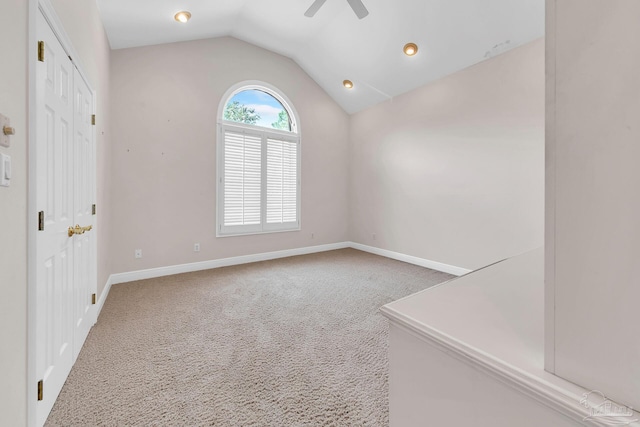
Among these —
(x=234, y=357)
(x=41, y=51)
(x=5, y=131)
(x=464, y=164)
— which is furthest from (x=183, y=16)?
(x=464, y=164)

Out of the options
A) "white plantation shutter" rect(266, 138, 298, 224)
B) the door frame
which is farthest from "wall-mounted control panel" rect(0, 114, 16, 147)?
"white plantation shutter" rect(266, 138, 298, 224)

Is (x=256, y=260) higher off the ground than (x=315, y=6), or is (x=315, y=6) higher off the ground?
(x=315, y=6)

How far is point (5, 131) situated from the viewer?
97 cm

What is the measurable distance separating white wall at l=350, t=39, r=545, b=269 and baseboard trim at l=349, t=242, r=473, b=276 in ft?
0.25

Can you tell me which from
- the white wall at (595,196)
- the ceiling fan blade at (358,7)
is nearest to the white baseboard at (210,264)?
the ceiling fan blade at (358,7)

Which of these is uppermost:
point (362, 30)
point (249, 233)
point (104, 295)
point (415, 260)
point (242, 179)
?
point (362, 30)

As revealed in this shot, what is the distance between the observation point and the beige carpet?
143 centimetres

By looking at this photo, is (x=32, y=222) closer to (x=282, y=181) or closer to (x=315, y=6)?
(x=315, y=6)

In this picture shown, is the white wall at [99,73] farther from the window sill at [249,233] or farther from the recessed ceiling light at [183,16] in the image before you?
the window sill at [249,233]

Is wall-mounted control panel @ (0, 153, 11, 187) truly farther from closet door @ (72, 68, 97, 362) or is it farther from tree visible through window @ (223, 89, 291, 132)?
tree visible through window @ (223, 89, 291, 132)

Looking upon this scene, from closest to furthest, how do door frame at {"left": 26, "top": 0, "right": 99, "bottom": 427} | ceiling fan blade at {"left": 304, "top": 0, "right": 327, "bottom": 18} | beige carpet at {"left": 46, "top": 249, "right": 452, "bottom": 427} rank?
door frame at {"left": 26, "top": 0, "right": 99, "bottom": 427}
beige carpet at {"left": 46, "top": 249, "right": 452, "bottom": 427}
ceiling fan blade at {"left": 304, "top": 0, "right": 327, "bottom": 18}

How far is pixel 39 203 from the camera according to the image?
1257 mm

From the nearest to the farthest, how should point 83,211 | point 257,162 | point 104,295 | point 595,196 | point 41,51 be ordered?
point 595,196 → point 41,51 → point 83,211 → point 104,295 → point 257,162

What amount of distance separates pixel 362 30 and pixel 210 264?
12.9ft
